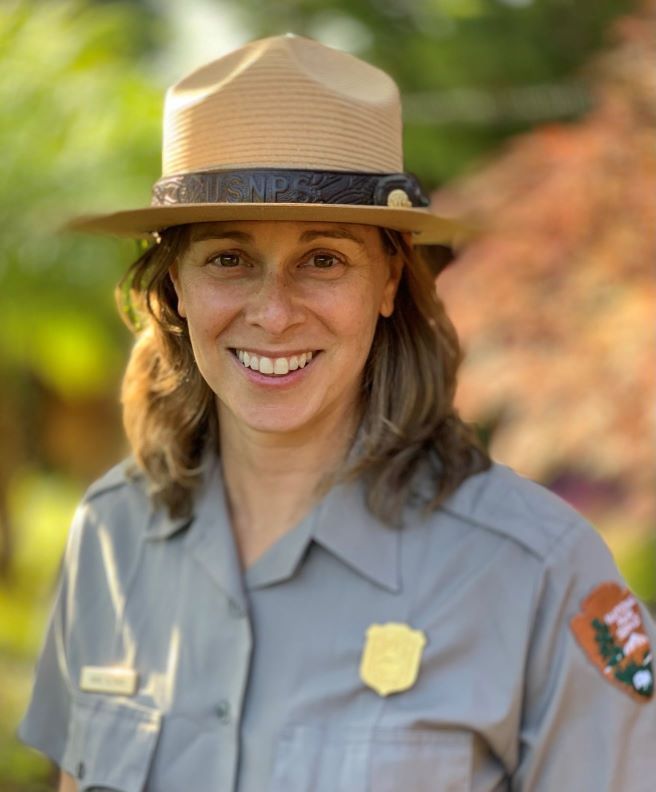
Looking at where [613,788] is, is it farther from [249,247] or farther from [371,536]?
[249,247]

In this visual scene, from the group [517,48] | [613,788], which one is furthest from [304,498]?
[517,48]

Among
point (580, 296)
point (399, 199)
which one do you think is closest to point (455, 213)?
point (580, 296)

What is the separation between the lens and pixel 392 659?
1.87 metres

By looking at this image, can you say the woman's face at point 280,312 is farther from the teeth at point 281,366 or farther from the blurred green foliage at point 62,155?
the blurred green foliage at point 62,155

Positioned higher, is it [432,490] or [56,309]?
A: [432,490]

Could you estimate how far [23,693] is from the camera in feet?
18.4

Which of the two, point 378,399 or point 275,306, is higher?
point 275,306

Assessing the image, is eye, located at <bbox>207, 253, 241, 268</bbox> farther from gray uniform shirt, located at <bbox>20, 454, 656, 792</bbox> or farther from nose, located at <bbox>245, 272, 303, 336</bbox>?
gray uniform shirt, located at <bbox>20, 454, 656, 792</bbox>

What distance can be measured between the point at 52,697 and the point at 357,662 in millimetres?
737

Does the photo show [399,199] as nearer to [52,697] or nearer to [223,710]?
[223,710]

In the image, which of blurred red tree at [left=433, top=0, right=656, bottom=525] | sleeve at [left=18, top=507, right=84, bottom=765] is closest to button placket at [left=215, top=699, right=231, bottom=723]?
sleeve at [left=18, top=507, right=84, bottom=765]

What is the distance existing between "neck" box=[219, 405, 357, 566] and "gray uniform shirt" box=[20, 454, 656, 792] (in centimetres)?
5

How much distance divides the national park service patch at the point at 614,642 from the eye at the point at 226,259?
2.41 feet

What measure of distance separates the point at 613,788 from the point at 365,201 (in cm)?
93
